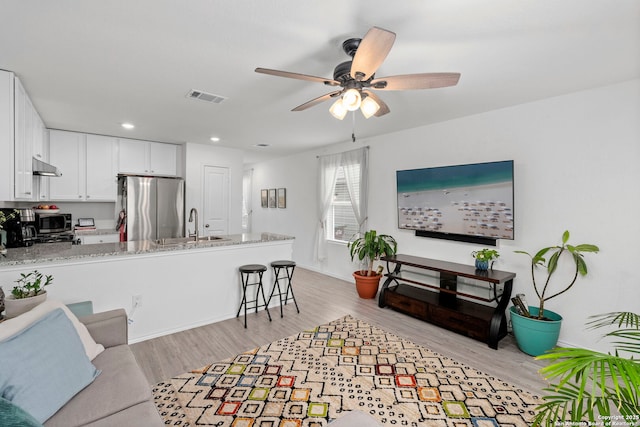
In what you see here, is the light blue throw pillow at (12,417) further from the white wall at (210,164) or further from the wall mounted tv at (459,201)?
the white wall at (210,164)

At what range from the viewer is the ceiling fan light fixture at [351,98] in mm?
1890

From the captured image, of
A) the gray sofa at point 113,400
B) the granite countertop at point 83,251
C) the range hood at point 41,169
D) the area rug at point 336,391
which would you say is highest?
the range hood at point 41,169

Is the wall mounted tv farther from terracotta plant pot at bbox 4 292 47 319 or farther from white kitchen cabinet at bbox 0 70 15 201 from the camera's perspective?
white kitchen cabinet at bbox 0 70 15 201

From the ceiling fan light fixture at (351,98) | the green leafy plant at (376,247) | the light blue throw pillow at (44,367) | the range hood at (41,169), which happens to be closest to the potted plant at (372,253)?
the green leafy plant at (376,247)

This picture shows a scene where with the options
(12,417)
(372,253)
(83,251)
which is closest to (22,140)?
(83,251)

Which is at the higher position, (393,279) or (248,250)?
(248,250)

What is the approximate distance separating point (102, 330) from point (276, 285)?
2.16m

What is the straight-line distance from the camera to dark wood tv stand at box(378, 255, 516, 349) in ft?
9.87

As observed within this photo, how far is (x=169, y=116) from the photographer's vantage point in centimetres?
366

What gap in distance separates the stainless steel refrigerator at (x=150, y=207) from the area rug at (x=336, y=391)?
10.2ft

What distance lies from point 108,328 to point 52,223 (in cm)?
303

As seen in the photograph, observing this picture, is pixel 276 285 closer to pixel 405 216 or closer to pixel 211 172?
pixel 405 216

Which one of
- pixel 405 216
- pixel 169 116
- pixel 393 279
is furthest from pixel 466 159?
pixel 169 116

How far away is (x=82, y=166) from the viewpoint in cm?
456
